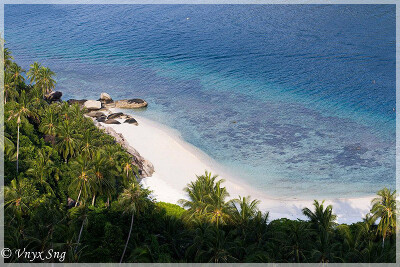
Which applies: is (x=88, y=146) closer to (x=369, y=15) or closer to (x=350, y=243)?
(x=350, y=243)

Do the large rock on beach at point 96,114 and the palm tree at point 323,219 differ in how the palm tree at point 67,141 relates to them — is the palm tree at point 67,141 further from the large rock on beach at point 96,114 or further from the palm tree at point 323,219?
the palm tree at point 323,219

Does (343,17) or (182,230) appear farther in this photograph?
(343,17)

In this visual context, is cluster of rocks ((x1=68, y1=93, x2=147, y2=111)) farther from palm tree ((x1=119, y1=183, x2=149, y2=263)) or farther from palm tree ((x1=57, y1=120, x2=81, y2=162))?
palm tree ((x1=119, y1=183, x2=149, y2=263))

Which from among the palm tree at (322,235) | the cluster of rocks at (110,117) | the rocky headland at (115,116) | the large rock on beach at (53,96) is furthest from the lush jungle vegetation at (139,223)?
the large rock on beach at (53,96)

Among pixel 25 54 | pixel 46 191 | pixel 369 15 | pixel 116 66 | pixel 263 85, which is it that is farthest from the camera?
pixel 369 15

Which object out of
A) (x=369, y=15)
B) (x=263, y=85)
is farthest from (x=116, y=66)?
(x=369, y=15)

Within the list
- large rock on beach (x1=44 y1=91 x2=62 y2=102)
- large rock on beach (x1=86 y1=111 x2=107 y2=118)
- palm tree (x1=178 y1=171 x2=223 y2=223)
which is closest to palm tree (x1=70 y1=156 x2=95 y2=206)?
palm tree (x1=178 y1=171 x2=223 y2=223)

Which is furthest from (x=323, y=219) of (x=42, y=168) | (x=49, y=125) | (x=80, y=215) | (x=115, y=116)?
(x=115, y=116)
